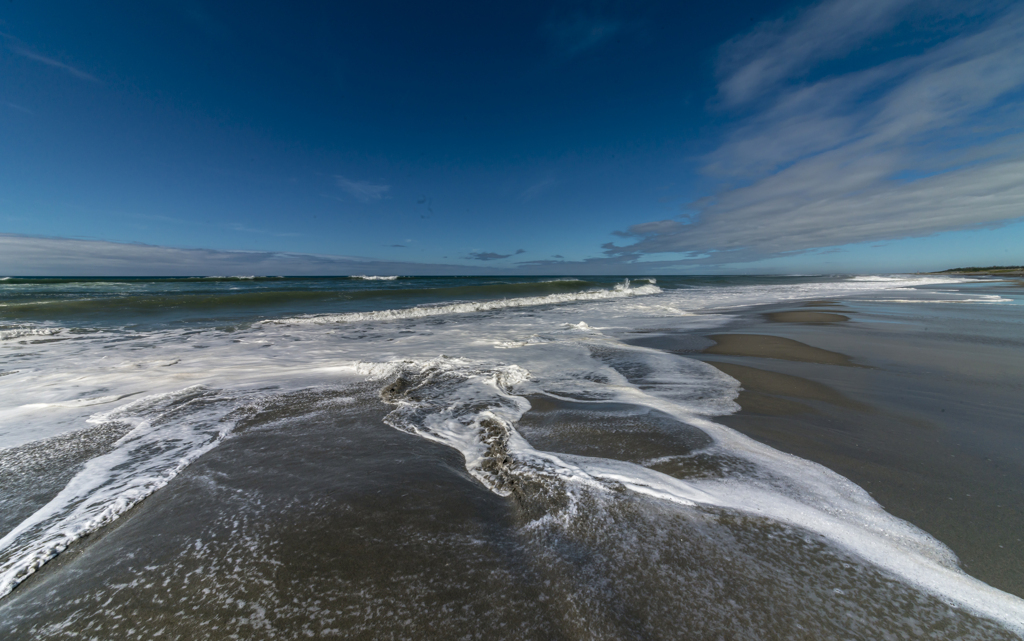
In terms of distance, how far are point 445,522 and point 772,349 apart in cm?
634

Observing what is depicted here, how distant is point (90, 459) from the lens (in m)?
2.63

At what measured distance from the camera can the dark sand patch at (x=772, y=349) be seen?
5379 mm

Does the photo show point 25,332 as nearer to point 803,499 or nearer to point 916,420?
point 803,499

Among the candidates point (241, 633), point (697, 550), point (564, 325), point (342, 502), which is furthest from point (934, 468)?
point (564, 325)

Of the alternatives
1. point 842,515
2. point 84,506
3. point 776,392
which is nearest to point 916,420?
point 776,392

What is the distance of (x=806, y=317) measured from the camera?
9.90m

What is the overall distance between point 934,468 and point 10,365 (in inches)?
403

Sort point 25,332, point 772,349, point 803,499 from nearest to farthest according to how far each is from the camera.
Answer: point 803,499 < point 772,349 < point 25,332

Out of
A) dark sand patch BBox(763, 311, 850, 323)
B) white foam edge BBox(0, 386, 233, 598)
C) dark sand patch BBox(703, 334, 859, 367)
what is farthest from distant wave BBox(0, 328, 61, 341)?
dark sand patch BBox(763, 311, 850, 323)

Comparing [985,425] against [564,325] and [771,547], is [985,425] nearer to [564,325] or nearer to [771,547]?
[771,547]

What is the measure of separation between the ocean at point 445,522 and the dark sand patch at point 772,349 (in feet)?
7.09

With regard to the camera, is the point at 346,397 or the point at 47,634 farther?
the point at 346,397

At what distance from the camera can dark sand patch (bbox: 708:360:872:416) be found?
3536 mm

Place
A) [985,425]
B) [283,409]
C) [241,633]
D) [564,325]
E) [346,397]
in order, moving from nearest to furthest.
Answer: [241,633] → [985,425] → [283,409] → [346,397] → [564,325]
